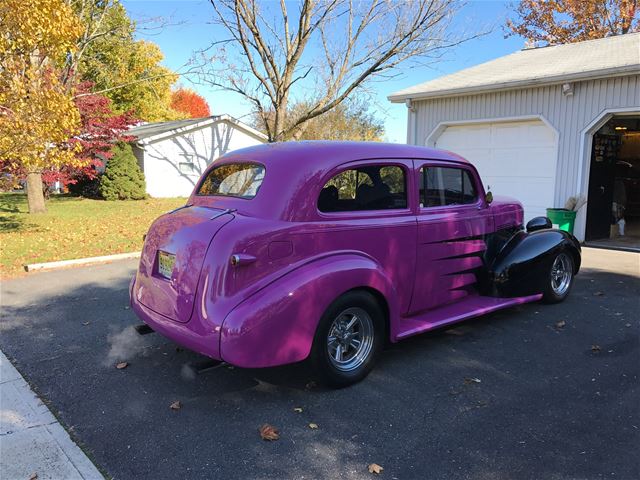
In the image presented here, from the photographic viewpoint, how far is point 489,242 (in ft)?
17.2

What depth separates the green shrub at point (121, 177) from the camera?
21250 millimetres

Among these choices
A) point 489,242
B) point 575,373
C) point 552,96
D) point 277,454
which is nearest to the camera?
point 277,454

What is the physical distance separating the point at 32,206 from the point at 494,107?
13.7 metres

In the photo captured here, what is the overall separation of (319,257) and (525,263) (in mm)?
2839

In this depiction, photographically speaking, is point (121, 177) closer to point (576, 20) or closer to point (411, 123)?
point (411, 123)

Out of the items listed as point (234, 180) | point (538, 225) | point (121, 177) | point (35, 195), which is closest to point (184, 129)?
point (121, 177)

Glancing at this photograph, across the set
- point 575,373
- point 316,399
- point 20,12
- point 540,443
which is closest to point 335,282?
point 316,399

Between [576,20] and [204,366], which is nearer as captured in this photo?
[204,366]

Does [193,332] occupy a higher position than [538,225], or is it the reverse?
[538,225]

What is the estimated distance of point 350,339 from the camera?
3.85 meters

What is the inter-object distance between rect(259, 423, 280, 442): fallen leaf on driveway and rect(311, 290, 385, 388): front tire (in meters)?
0.58

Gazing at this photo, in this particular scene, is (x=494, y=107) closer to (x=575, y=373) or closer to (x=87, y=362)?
(x=575, y=373)

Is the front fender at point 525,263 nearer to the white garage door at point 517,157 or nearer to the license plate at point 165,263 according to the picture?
the license plate at point 165,263

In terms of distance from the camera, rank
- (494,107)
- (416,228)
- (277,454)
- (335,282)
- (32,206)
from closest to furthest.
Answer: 1. (277,454)
2. (335,282)
3. (416,228)
4. (494,107)
5. (32,206)
